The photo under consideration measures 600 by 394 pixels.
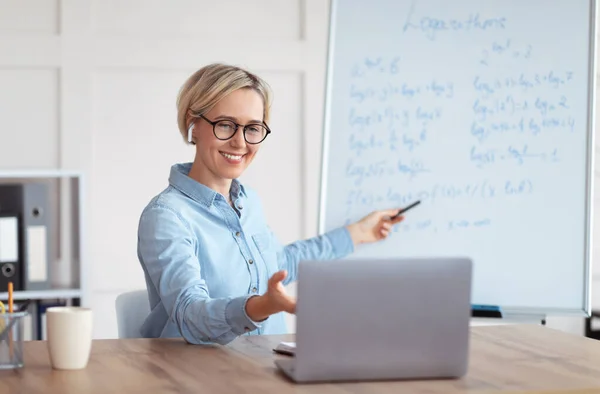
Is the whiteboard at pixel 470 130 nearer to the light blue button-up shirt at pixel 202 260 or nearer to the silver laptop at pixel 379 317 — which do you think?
the light blue button-up shirt at pixel 202 260

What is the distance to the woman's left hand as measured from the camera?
249cm

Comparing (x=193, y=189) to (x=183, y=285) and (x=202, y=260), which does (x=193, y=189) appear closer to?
(x=202, y=260)

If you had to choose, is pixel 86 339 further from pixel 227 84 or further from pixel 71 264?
pixel 71 264

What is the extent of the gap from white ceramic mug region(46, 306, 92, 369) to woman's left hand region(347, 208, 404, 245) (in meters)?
1.13

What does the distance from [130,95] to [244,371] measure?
7.06 feet

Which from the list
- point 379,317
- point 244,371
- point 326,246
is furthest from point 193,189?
point 379,317

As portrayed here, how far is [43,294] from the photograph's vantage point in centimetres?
315

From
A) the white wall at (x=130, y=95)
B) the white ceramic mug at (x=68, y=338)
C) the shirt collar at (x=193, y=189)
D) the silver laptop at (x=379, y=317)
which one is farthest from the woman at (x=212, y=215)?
the white wall at (x=130, y=95)

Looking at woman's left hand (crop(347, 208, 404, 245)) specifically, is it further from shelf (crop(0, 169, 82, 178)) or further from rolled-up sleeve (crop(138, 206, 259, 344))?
shelf (crop(0, 169, 82, 178))

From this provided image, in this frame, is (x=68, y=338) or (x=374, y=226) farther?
(x=374, y=226)

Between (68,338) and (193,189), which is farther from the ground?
(193,189)

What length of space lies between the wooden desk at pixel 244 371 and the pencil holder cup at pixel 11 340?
3 centimetres

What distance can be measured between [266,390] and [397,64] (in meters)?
1.44

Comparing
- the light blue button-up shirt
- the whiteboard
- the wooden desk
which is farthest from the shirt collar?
the whiteboard
